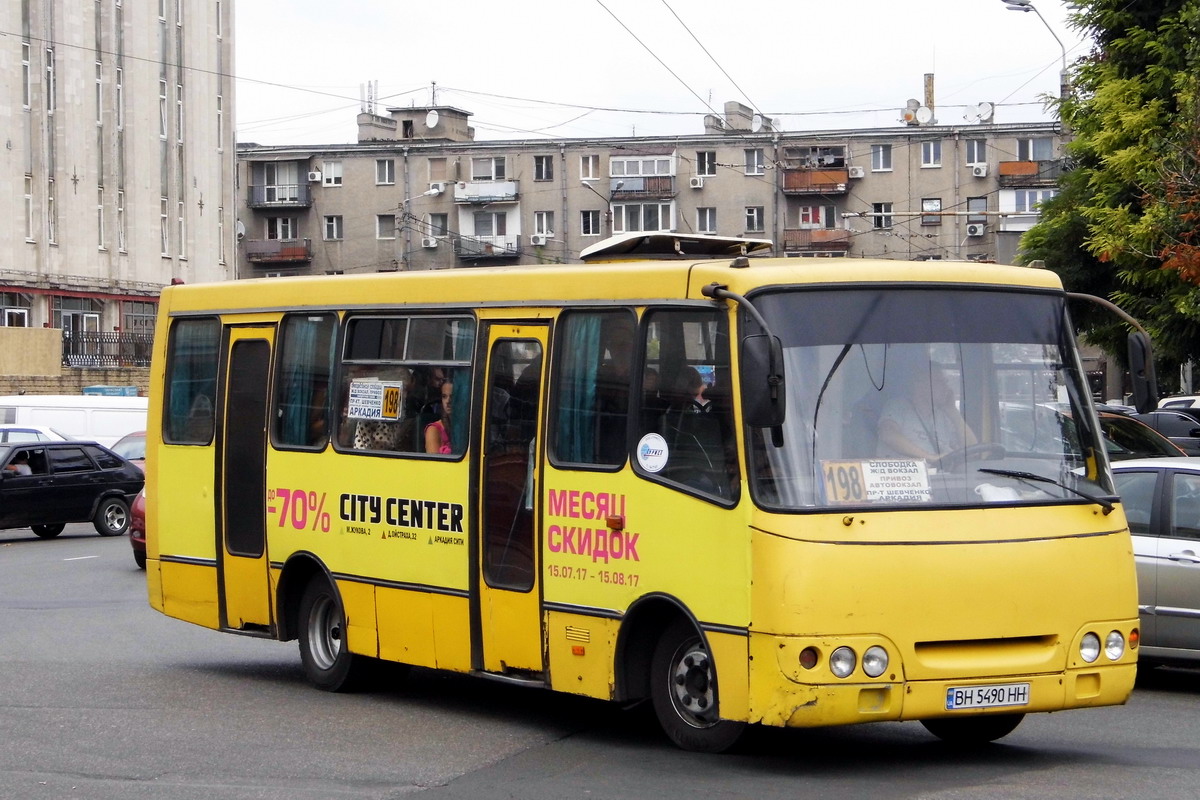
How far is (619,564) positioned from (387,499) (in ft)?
7.42

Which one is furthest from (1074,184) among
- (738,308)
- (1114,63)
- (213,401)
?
(738,308)

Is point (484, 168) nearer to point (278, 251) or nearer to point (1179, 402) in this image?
point (278, 251)

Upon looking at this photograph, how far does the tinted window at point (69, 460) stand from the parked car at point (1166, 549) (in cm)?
2004

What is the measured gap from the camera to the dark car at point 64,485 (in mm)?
27266

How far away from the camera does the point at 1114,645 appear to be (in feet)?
27.3

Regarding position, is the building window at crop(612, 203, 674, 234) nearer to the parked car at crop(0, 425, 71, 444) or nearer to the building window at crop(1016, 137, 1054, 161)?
the building window at crop(1016, 137, 1054, 161)

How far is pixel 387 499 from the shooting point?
10.7m

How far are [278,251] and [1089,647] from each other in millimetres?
83222

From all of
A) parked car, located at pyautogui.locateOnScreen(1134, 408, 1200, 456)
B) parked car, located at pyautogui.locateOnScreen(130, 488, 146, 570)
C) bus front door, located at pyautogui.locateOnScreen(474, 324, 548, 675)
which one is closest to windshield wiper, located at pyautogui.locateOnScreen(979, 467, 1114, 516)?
bus front door, located at pyautogui.locateOnScreen(474, 324, 548, 675)

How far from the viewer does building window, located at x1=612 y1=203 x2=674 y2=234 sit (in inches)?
3317

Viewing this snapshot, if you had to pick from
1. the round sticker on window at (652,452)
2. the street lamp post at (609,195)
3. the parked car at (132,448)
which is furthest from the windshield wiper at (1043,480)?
the street lamp post at (609,195)

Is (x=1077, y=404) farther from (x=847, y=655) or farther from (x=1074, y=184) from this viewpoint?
(x=1074, y=184)

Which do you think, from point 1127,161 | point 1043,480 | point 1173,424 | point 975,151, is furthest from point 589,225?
point 1043,480

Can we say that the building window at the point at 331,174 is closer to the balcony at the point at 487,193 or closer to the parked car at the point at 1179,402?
the balcony at the point at 487,193
